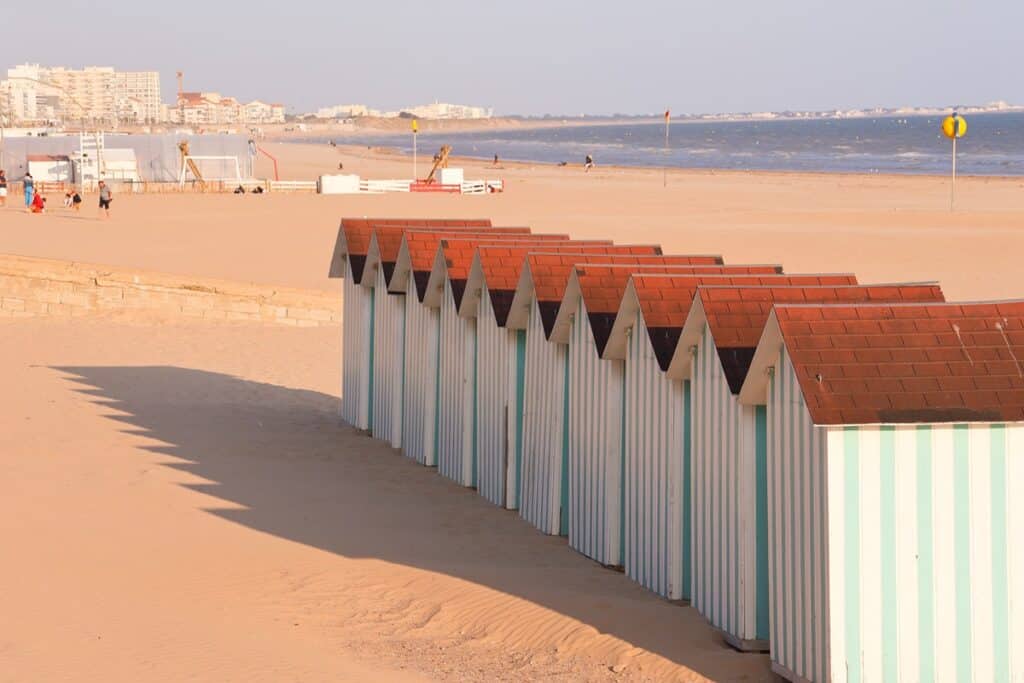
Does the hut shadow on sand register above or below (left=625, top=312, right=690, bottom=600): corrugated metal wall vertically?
below

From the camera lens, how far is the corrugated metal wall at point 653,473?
924 centimetres

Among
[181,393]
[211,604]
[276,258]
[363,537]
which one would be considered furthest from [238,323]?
[211,604]

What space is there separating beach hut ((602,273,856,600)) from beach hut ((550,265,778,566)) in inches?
5.3

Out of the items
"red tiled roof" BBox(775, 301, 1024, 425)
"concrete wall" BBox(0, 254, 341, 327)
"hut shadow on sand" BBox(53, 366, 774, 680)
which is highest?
"red tiled roof" BBox(775, 301, 1024, 425)

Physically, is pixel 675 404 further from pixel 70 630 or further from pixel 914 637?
pixel 70 630

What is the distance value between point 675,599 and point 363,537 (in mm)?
2684

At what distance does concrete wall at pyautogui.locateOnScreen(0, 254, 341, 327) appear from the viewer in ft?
76.5

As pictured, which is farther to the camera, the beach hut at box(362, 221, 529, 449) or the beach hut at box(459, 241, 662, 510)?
the beach hut at box(362, 221, 529, 449)

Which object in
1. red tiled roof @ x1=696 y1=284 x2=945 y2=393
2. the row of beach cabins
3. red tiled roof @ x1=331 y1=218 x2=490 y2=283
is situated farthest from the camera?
red tiled roof @ x1=331 y1=218 x2=490 y2=283

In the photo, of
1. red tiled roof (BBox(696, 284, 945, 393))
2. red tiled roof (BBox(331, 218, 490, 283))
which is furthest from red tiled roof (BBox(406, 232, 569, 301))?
red tiled roof (BBox(696, 284, 945, 393))

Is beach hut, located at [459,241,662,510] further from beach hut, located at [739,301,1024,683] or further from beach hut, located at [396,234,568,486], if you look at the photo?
beach hut, located at [739,301,1024,683]

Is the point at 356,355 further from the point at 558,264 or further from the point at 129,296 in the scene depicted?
the point at 129,296

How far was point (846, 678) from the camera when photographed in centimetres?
736

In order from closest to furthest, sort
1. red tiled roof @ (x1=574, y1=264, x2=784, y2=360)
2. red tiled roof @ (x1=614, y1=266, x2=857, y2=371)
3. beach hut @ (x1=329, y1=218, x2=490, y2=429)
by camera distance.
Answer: red tiled roof @ (x1=614, y1=266, x2=857, y2=371) < red tiled roof @ (x1=574, y1=264, x2=784, y2=360) < beach hut @ (x1=329, y1=218, x2=490, y2=429)
